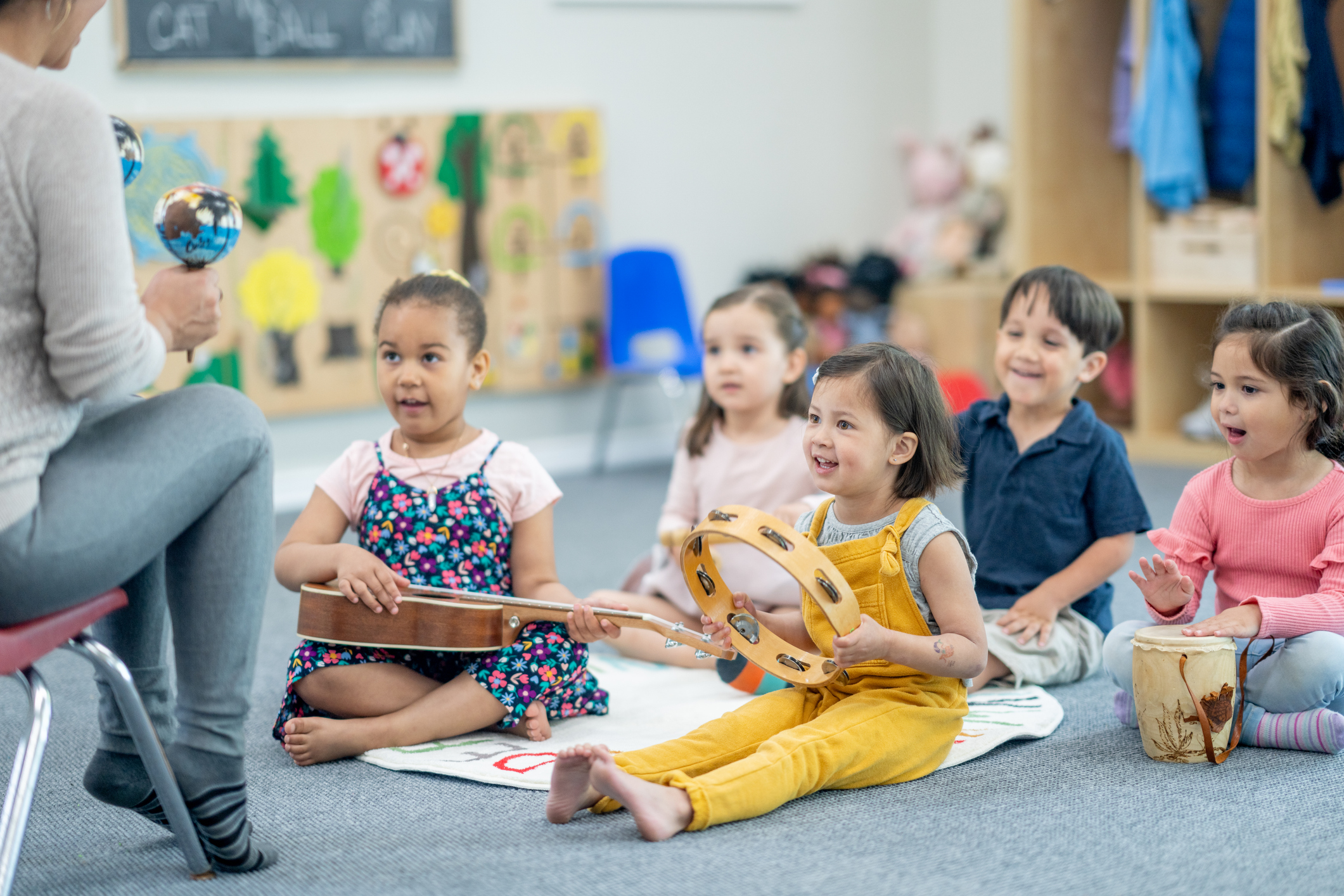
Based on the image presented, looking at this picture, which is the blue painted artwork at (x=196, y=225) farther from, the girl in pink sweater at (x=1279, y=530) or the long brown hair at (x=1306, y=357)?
the long brown hair at (x=1306, y=357)

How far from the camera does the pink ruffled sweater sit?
191 cm

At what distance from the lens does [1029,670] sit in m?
2.26

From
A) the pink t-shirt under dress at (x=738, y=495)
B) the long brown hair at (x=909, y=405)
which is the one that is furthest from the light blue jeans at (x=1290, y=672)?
the pink t-shirt under dress at (x=738, y=495)

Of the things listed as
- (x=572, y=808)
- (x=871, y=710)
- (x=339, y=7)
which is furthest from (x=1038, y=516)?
(x=339, y=7)

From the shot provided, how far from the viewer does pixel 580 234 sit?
4.62 m

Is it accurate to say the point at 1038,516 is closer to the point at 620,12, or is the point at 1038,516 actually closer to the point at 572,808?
the point at 572,808

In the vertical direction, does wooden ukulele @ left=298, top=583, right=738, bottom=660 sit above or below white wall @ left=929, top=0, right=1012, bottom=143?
below

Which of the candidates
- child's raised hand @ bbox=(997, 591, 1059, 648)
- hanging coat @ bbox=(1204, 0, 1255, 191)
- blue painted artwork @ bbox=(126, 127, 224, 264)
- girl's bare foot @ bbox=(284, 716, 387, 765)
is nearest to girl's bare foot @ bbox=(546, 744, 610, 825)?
girl's bare foot @ bbox=(284, 716, 387, 765)

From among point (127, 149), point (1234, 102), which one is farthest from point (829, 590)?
point (1234, 102)

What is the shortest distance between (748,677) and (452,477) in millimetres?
585

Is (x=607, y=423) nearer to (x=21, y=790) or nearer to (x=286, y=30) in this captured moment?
(x=286, y=30)

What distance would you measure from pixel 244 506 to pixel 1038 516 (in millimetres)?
1368

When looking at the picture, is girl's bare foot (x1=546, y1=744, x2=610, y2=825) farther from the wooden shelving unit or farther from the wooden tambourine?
the wooden shelving unit

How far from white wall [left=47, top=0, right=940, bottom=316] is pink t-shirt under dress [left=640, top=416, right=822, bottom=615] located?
6.92 ft
